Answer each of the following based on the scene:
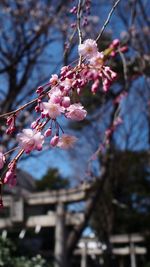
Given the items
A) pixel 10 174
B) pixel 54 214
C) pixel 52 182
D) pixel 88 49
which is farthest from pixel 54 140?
pixel 52 182

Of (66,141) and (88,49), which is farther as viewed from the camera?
(66,141)

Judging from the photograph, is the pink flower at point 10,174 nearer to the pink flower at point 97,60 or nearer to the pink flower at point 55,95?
the pink flower at point 55,95

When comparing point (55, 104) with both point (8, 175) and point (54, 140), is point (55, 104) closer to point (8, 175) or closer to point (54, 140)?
point (54, 140)

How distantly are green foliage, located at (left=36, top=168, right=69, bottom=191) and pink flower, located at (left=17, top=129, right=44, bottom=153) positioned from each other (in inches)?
544

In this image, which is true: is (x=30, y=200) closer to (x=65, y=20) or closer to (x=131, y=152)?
(x=65, y=20)

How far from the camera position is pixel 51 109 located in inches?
44.9

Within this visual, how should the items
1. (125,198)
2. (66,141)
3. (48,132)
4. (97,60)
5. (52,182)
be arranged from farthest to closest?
(52,182) < (125,198) < (66,141) < (48,132) < (97,60)

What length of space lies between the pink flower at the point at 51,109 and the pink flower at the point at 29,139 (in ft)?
0.20

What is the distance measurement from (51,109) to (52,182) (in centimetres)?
1418

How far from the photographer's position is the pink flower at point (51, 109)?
113cm

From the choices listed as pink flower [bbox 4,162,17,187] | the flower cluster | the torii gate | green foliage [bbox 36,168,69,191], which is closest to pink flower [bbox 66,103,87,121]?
the flower cluster

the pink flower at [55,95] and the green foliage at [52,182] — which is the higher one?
the green foliage at [52,182]

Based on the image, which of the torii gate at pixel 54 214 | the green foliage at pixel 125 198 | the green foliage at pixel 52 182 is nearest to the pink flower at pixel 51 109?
the torii gate at pixel 54 214

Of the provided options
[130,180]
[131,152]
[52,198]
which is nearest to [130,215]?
[130,180]
